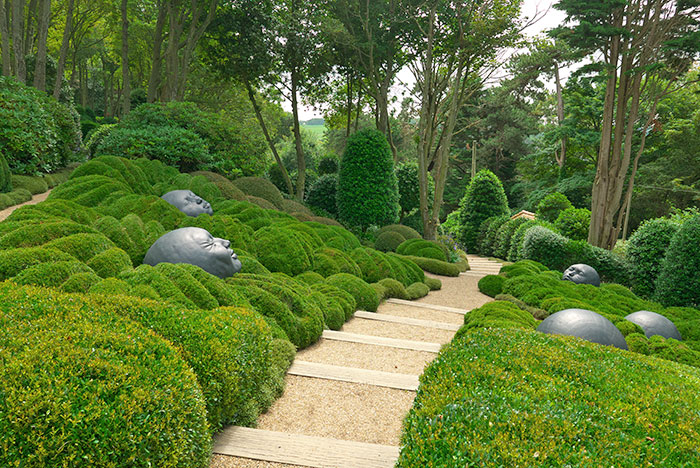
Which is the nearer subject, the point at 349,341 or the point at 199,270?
the point at 199,270

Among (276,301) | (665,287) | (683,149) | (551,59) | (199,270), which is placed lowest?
(665,287)

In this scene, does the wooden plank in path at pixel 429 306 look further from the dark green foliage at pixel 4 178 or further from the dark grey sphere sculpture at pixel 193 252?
the dark green foliage at pixel 4 178

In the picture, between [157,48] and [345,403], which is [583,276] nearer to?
[345,403]

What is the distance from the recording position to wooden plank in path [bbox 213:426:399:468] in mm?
3146

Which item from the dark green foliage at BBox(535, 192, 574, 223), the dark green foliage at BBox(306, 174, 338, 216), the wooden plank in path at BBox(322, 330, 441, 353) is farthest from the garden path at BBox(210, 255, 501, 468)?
the dark green foliage at BBox(535, 192, 574, 223)

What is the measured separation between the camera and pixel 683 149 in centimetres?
2416

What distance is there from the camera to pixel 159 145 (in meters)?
12.5

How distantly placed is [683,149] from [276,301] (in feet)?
90.7

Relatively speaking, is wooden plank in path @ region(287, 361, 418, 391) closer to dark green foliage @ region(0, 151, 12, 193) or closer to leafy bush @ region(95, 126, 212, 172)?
dark green foliage @ region(0, 151, 12, 193)

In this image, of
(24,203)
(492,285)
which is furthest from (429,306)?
(24,203)

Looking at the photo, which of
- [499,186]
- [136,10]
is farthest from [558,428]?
[136,10]

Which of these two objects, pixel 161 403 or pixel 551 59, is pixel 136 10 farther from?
pixel 161 403

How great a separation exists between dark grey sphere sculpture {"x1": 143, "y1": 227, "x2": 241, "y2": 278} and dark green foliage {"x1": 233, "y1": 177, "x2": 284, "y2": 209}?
23.0 feet

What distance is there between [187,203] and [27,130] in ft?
16.9
